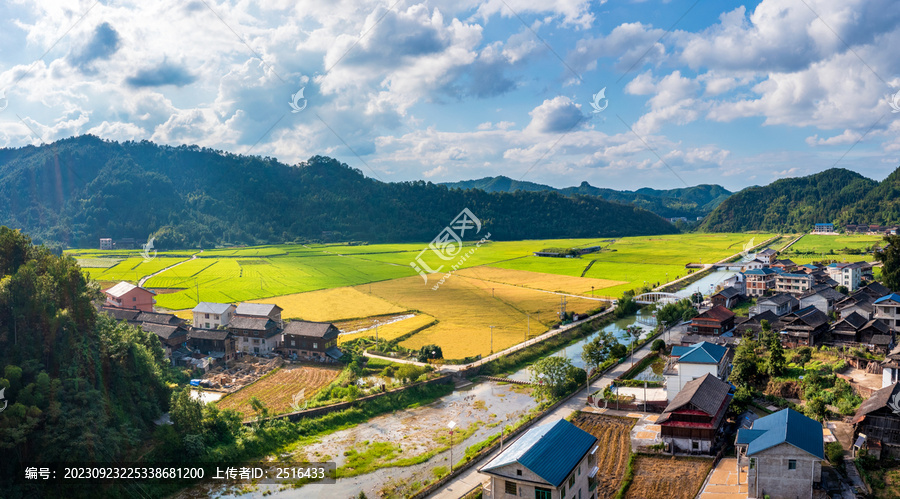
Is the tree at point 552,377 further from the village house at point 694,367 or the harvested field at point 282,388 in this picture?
the harvested field at point 282,388

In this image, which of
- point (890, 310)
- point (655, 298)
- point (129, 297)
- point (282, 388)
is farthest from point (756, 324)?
point (129, 297)

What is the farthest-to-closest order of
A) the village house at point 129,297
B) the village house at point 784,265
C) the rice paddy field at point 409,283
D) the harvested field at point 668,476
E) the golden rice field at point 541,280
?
1. the golden rice field at point 541,280
2. the village house at point 784,265
3. the rice paddy field at point 409,283
4. the village house at point 129,297
5. the harvested field at point 668,476

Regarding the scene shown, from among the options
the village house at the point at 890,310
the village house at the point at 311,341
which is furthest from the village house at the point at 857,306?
the village house at the point at 311,341

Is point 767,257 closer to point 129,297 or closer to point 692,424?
point 692,424

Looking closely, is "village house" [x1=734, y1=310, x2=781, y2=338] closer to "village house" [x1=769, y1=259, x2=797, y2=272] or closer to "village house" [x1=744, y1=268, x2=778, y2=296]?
"village house" [x1=744, y1=268, x2=778, y2=296]

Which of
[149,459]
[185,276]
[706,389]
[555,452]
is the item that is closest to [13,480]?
[149,459]
